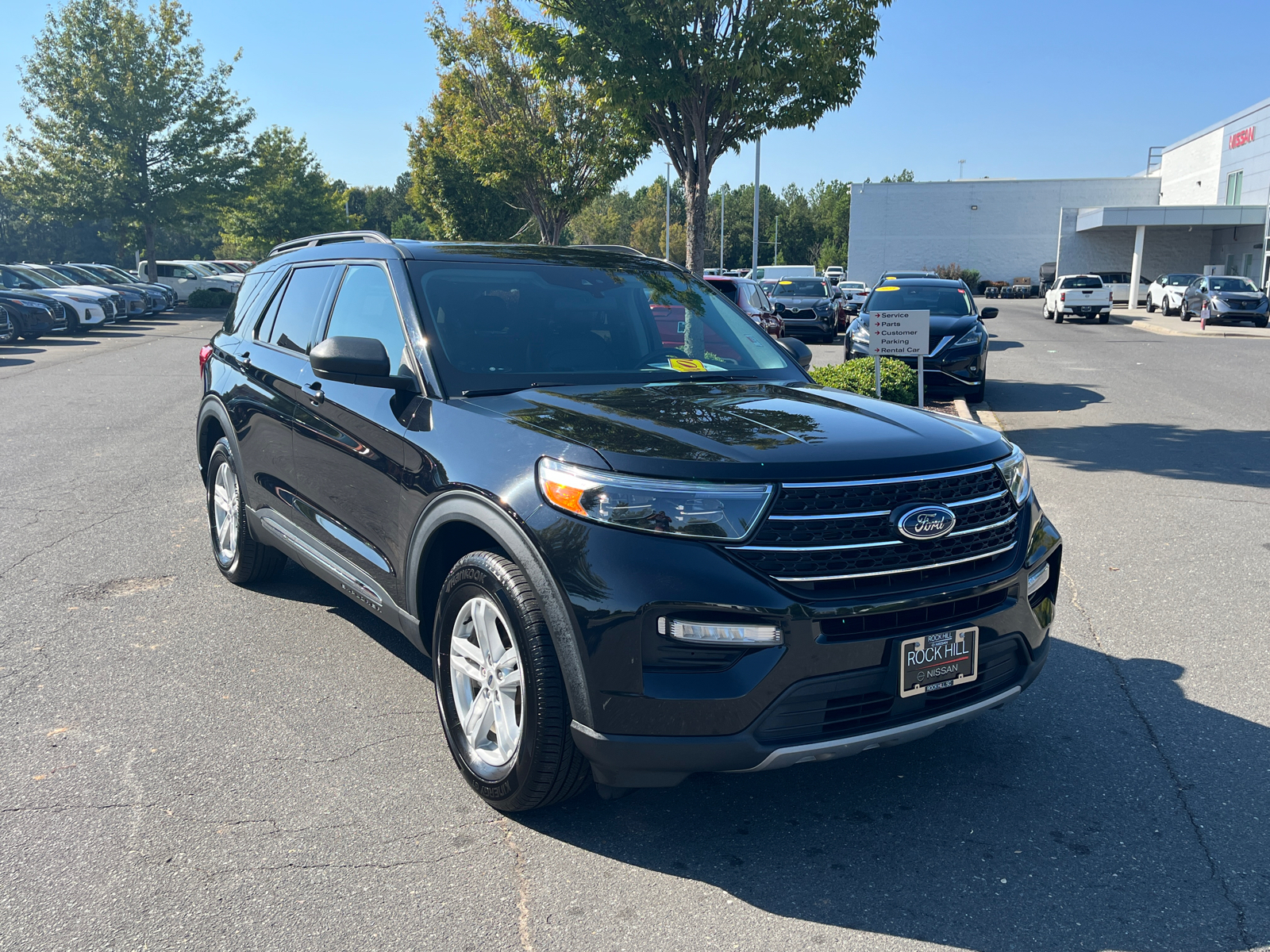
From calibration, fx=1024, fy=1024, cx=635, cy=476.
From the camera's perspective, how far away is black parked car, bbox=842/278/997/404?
44.9 ft

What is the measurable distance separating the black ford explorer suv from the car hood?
0.4 inches

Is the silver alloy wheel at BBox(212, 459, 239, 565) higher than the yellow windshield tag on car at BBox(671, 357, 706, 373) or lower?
lower

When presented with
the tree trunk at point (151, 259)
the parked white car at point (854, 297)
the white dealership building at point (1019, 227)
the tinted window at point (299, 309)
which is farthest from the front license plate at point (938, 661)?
the white dealership building at point (1019, 227)

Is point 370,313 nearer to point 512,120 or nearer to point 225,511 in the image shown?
point 225,511

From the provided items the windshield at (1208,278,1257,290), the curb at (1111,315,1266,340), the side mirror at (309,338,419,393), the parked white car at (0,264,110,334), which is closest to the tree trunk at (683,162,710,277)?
the side mirror at (309,338,419,393)

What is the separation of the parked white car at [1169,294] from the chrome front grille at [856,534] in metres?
37.3

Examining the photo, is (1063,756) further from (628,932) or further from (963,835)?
(628,932)

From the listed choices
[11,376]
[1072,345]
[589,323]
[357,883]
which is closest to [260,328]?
[589,323]

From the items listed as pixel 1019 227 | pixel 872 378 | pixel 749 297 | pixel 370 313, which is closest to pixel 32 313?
pixel 749 297

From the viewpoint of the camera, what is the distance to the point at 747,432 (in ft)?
10.5

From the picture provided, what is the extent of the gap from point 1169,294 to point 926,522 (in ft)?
131

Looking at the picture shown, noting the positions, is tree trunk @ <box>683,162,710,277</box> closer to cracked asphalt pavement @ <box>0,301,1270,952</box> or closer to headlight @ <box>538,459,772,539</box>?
cracked asphalt pavement @ <box>0,301,1270,952</box>

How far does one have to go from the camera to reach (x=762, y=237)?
120 m

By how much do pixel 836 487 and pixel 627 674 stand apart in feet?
2.59
